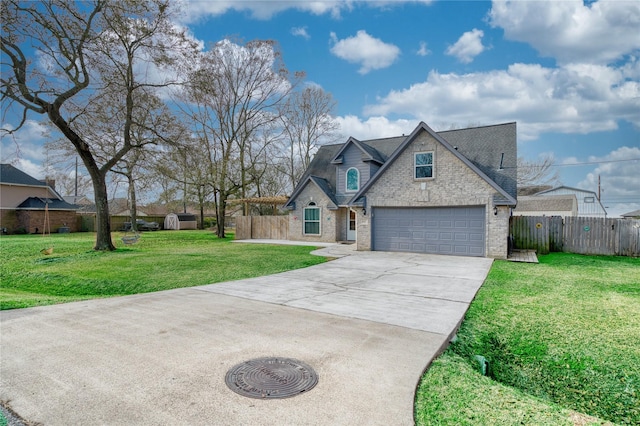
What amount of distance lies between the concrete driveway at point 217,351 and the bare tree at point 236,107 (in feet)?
64.3

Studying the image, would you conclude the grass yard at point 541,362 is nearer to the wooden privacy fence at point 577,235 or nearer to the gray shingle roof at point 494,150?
the gray shingle roof at point 494,150

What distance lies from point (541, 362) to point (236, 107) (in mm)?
26635

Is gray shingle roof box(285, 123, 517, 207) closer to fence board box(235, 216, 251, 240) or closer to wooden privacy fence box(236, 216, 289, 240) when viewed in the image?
wooden privacy fence box(236, 216, 289, 240)

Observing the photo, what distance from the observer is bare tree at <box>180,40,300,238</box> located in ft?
84.7

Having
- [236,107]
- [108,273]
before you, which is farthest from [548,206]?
[108,273]

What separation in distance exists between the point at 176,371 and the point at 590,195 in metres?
48.6

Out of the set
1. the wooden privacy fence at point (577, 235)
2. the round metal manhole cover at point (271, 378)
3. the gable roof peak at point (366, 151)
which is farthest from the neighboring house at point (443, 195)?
the round metal manhole cover at point (271, 378)

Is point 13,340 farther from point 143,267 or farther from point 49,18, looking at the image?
point 49,18

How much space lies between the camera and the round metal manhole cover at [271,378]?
3.06 metres

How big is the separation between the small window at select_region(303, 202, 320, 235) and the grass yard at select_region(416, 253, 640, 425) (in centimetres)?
1372

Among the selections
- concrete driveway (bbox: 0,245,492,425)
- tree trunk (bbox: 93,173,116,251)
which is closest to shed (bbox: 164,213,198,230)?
tree trunk (bbox: 93,173,116,251)

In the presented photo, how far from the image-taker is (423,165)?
1459 cm

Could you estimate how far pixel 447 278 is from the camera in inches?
359

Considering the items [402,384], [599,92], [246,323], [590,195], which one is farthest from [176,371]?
[590,195]
